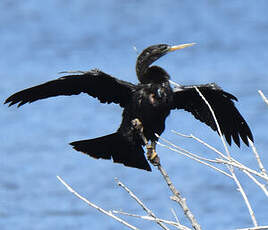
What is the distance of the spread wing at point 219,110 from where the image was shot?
545 cm

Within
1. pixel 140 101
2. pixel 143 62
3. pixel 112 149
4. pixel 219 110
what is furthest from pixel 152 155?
pixel 219 110

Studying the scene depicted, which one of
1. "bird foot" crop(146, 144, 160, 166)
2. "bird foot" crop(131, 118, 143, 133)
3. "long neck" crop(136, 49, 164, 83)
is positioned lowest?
"bird foot" crop(146, 144, 160, 166)

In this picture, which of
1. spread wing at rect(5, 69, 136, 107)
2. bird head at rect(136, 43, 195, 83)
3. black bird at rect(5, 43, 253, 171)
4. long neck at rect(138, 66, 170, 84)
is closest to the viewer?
spread wing at rect(5, 69, 136, 107)

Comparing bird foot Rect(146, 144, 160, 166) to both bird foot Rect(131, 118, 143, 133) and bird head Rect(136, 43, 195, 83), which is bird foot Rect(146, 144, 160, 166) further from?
bird head Rect(136, 43, 195, 83)

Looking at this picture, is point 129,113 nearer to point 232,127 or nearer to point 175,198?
point 232,127

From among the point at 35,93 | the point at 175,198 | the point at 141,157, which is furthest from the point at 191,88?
the point at 175,198

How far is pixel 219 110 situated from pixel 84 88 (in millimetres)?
1220

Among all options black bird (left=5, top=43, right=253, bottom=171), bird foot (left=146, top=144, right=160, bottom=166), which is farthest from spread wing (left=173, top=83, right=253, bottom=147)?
bird foot (left=146, top=144, right=160, bottom=166)

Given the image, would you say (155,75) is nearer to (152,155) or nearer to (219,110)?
(152,155)

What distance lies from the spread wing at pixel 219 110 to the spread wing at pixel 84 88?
19.4 inches

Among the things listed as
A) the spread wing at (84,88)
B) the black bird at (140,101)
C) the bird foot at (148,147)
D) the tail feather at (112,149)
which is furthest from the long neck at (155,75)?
the tail feather at (112,149)

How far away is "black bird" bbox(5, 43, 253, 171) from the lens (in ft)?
15.8

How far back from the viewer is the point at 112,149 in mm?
5215

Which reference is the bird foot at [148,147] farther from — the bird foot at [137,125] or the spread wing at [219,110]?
the spread wing at [219,110]
